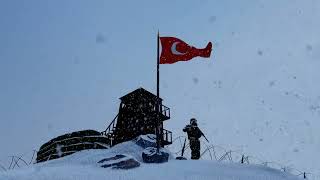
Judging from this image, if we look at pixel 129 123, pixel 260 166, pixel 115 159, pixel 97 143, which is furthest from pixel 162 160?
pixel 129 123

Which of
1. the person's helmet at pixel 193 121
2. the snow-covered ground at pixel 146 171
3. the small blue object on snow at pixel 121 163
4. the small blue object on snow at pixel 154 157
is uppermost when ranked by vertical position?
the person's helmet at pixel 193 121

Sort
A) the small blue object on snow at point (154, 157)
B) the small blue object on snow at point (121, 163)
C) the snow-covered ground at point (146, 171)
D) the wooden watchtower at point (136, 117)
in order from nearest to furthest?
the snow-covered ground at point (146, 171), the small blue object on snow at point (121, 163), the small blue object on snow at point (154, 157), the wooden watchtower at point (136, 117)

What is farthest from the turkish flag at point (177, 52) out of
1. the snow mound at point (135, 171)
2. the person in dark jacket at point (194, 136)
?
the snow mound at point (135, 171)

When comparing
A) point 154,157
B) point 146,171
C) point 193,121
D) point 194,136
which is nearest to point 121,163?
point 146,171

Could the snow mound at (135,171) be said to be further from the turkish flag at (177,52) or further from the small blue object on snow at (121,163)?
the turkish flag at (177,52)

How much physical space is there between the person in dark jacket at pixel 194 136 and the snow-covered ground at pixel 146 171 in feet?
8.69

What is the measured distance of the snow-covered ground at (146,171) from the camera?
15.8 metres

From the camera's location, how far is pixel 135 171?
17094 millimetres

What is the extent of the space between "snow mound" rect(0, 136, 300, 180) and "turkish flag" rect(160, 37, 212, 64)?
4.64 meters

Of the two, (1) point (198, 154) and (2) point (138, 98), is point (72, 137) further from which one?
(2) point (138, 98)

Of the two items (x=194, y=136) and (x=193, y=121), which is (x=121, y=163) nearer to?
(x=194, y=136)

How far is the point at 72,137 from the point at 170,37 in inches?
323

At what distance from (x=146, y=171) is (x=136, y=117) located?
64.4 feet

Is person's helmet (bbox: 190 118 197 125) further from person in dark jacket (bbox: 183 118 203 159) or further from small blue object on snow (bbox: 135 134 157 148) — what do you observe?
small blue object on snow (bbox: 135 134 157 148)
